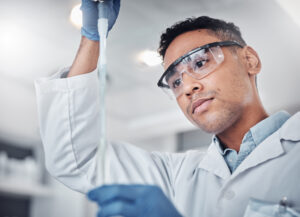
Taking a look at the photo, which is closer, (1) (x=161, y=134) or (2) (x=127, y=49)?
(2) (x=127, y=49)

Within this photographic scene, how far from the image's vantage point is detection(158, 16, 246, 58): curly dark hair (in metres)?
0.95

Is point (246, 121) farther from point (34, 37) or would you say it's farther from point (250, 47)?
point (34, 37)

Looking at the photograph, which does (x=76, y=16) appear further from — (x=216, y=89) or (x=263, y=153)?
(x=263, y=153)

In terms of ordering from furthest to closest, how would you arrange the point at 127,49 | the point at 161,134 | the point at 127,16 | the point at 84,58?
the point at 161,134, the point at 127,49, the point at 127,16, the point at 84,58

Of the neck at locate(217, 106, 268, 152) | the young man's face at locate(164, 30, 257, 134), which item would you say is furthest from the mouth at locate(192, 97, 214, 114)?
the neck at locate(217, 106, 268, 152)

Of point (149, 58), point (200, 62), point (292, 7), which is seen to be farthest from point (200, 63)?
point (149, 58)

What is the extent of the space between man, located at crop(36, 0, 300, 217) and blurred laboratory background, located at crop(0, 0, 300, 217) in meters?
0.11

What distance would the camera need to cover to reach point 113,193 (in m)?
0.57

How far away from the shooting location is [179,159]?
1.00 metres

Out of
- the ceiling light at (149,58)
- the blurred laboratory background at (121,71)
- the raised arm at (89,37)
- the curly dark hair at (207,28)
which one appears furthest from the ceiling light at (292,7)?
the raised arm at (89,37)

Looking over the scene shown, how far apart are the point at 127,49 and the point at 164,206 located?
3.81ft

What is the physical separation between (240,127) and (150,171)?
25cm

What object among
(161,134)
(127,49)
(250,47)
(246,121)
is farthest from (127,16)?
(161,134)

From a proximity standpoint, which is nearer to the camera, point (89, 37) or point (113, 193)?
point (113, 193)
